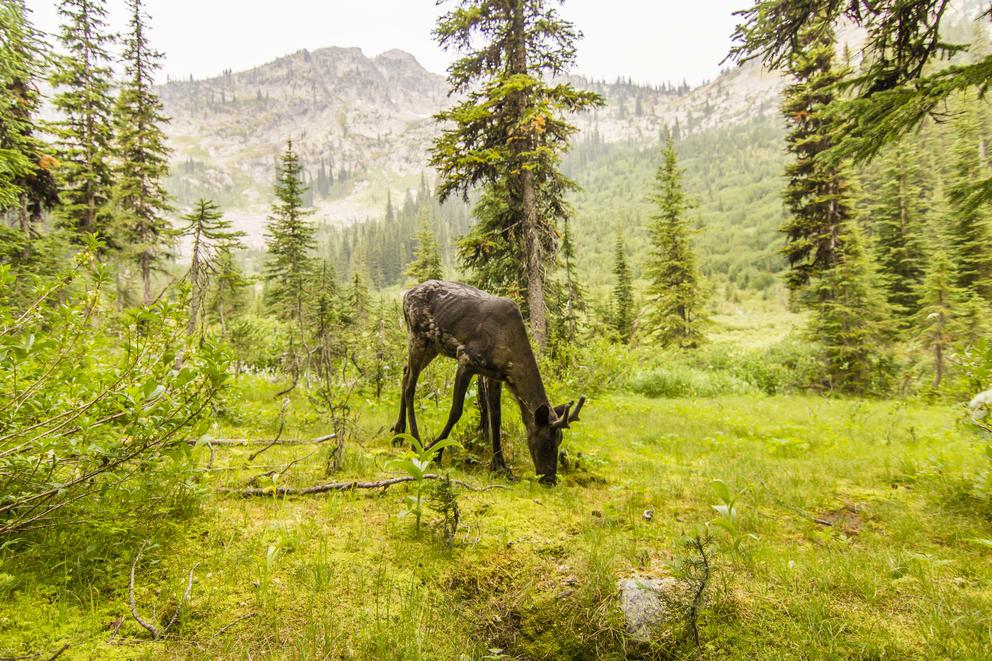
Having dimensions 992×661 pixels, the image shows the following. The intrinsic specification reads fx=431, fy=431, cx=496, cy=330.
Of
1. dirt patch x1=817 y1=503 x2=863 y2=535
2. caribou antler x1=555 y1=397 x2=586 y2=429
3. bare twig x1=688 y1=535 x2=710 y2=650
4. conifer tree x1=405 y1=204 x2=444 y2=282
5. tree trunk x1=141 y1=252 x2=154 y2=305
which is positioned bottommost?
dirt patch x1=817 y1=503 x2=863 y2=535

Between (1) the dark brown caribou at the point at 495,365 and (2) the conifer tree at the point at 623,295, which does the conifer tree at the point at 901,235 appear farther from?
(1) the dark brown caribou at the point at 495,365

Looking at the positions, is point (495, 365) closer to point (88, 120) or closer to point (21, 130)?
point (21, 130)

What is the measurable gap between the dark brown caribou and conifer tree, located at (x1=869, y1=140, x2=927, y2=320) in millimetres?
29424

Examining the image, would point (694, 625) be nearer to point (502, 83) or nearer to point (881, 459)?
point (881, 459)

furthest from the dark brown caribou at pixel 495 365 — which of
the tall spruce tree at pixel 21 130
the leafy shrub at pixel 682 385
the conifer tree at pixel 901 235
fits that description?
the conifer tree at pixel 901 235

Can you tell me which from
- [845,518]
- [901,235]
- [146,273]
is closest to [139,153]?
[146,273]

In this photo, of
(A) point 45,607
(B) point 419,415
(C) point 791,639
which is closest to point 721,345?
(B) point 419,415

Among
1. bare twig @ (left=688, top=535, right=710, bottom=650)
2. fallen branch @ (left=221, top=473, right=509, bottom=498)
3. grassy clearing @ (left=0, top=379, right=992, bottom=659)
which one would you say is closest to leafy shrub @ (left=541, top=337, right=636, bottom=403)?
grassy clearing @ (left=0, top=379, right=992, bottom=659)

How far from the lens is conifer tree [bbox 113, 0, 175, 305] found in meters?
21.1

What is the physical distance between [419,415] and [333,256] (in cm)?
13850

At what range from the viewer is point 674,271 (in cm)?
2945

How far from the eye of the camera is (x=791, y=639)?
2.42 meters

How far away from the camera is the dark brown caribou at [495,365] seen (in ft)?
17.6

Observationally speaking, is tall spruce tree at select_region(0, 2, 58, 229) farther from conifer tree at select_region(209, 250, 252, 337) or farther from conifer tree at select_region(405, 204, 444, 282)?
conifer tree at select_region(405, 204, 444, 282)
